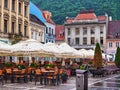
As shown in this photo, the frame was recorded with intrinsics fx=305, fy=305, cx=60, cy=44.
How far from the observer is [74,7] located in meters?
84.6

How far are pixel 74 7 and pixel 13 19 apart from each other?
156 ft

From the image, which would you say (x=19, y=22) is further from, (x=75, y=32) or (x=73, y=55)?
(x=75, y=32)

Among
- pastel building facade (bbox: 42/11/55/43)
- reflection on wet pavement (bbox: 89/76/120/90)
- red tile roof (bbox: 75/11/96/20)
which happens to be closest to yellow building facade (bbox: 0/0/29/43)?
pastel building facade (bbox: 42/11/55/43)

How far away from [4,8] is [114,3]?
5107cm

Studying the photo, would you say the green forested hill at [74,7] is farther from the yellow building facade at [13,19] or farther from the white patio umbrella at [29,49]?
the white patio umbrella at [29,49]

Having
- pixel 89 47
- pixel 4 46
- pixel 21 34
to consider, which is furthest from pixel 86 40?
pixel 4 46

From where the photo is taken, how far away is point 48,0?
3287 inches

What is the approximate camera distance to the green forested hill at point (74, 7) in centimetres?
8200

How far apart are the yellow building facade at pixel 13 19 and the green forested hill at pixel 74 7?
127ft

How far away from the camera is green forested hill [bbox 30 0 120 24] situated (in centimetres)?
8200

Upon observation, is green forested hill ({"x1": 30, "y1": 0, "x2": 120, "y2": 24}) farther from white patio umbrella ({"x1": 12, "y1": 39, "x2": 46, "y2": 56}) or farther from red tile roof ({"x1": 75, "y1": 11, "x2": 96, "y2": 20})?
white patio umbrella ({"x1": 12, "y1": 39, "x2": 46, "y2": 56})

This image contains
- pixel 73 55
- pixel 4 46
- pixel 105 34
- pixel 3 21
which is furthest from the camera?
pixel 105 34

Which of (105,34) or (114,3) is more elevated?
(114,3)

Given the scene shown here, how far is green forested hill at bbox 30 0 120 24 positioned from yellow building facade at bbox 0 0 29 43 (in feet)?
127
